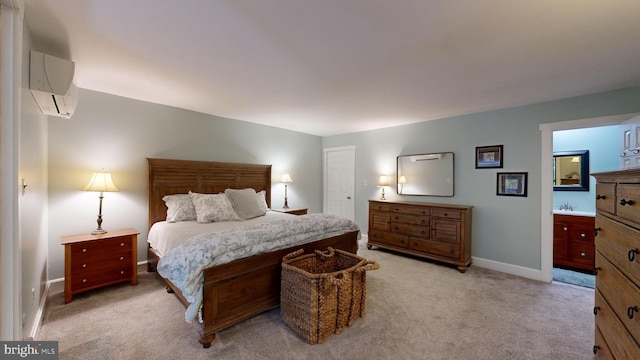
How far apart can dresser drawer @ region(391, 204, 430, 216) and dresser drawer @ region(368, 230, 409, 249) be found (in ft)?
1.35

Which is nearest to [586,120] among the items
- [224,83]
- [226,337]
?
[224,83]

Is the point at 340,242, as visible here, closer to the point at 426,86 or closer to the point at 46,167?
the point at 426,86

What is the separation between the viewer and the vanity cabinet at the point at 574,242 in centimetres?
350

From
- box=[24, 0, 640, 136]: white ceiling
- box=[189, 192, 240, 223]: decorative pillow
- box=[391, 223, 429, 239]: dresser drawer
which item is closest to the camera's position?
box=[24, 0, 640, 136]: white ceiling

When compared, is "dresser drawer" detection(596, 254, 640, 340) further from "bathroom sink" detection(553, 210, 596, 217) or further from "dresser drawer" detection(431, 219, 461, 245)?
"bathroom sink" detection(553, 210, 596, 217)

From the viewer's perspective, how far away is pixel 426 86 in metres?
2.78

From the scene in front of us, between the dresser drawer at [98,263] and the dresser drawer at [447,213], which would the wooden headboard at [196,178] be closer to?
the dresser drawer at [98,263]

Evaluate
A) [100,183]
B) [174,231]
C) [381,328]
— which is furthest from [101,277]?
[381,328]

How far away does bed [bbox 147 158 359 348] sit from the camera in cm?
196

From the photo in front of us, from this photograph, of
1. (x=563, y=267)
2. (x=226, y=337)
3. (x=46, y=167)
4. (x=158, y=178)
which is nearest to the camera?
(x=226, y=337)

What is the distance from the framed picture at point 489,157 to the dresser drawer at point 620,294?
251cm

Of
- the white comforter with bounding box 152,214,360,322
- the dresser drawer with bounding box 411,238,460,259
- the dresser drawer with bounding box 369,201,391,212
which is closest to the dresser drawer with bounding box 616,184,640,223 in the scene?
the white comforter with bounding box 152,214,360,322

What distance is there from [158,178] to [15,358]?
2422 mm

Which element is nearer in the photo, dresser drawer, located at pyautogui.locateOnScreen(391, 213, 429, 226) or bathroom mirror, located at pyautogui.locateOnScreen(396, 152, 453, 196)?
dresser drawer, located at pyautogui.locateOnScreen(391, 213, 429, 226)
